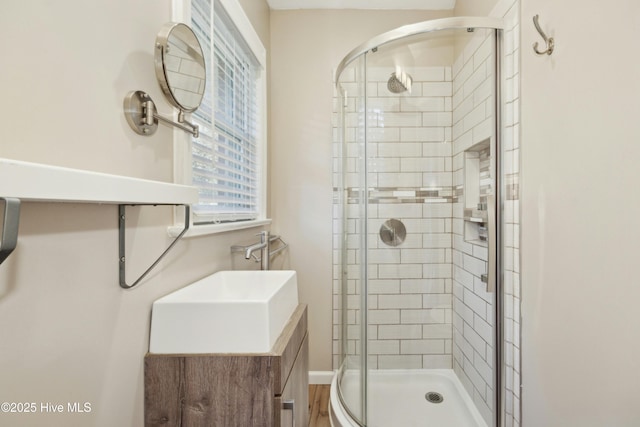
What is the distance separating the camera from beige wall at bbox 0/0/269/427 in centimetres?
52

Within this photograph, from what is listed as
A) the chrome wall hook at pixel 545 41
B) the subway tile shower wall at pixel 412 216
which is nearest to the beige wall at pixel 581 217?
Answer: the chrome wall hook at pixel 545 41

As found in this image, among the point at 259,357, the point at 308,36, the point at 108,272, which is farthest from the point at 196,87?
the point at 308,36

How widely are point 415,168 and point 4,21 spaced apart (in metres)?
1.50

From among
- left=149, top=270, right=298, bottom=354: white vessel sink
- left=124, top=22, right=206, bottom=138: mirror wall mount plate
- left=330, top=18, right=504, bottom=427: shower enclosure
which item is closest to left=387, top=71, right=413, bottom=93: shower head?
left=330, top=18, right=504, bottom=427: shower enclosure

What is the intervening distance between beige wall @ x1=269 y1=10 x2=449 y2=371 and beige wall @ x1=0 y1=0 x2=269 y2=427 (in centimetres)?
135

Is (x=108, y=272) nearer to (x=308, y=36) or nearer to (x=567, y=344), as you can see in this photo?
(x=567, y=344)

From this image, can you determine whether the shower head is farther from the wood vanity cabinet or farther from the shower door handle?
the wood vanity cabinet

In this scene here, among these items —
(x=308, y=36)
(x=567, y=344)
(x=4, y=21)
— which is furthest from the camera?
(x=308, y=36)

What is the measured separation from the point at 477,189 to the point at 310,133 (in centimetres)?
120

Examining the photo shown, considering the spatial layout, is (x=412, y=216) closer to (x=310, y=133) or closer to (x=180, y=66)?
(x=310, y=133)

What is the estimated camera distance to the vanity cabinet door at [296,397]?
0.86 meters

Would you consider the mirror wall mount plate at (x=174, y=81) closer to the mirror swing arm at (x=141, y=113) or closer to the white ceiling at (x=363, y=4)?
the mirror swing arm at (x=141, y=113)

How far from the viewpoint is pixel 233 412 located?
0.80 meters

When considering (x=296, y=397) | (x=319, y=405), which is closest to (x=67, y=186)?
(x=296, y=397)
